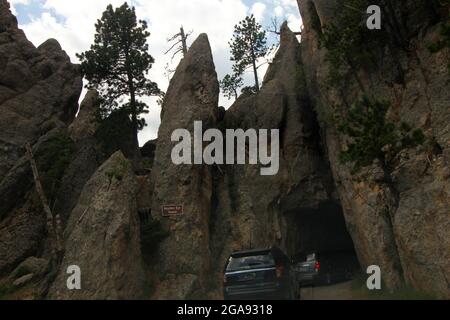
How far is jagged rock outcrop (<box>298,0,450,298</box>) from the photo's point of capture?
657 inches

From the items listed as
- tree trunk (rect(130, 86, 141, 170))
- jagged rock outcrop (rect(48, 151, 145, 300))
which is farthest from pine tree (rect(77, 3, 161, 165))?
jagged rock outcrop (rect(48, 151, 145, 300))

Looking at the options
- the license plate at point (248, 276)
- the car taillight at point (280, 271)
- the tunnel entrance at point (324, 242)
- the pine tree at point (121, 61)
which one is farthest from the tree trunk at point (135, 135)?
the car taillight at point (280, 271)

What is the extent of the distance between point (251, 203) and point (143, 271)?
7.67 metres

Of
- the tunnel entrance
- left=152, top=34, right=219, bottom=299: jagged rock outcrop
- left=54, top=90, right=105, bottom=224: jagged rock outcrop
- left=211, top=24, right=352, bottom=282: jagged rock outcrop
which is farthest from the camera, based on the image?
left=54, top=90, right=105, bottom=224: jagged rock outcrop

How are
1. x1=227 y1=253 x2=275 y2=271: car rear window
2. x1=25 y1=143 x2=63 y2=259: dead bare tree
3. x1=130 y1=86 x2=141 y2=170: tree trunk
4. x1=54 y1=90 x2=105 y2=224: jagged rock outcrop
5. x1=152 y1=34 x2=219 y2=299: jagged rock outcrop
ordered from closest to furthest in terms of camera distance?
x1=227 y1=253 x2=275 y2=271: car rear window < x1=152 y1=34 x2=219 y2=299: jagged rock outcrop < x1=25 y1=143 x2=63 y2=259: dead bare tree < x1=54 y1=90 x2=105 y2=224: jagged rock outcrop < x1=130 y1=86 x2=141 y2=170: tree trunk

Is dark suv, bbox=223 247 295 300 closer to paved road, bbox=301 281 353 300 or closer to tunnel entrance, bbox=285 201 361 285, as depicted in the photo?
paved road, bbox=301 281 353 300

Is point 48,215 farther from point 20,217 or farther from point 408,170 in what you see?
point 408,170

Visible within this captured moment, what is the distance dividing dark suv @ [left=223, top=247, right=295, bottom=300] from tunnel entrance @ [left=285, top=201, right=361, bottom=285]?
8.32 m

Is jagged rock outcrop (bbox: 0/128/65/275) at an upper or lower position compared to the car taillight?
upper

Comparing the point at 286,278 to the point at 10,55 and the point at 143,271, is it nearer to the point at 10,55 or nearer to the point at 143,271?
the point at 143,271

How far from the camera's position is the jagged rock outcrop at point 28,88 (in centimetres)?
3012

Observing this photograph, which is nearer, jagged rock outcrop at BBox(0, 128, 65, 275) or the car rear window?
the car rear window

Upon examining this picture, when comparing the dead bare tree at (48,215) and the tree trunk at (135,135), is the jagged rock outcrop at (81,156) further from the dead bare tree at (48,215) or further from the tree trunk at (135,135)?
the tree trunk at (135,135)

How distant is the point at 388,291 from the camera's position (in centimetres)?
1984
